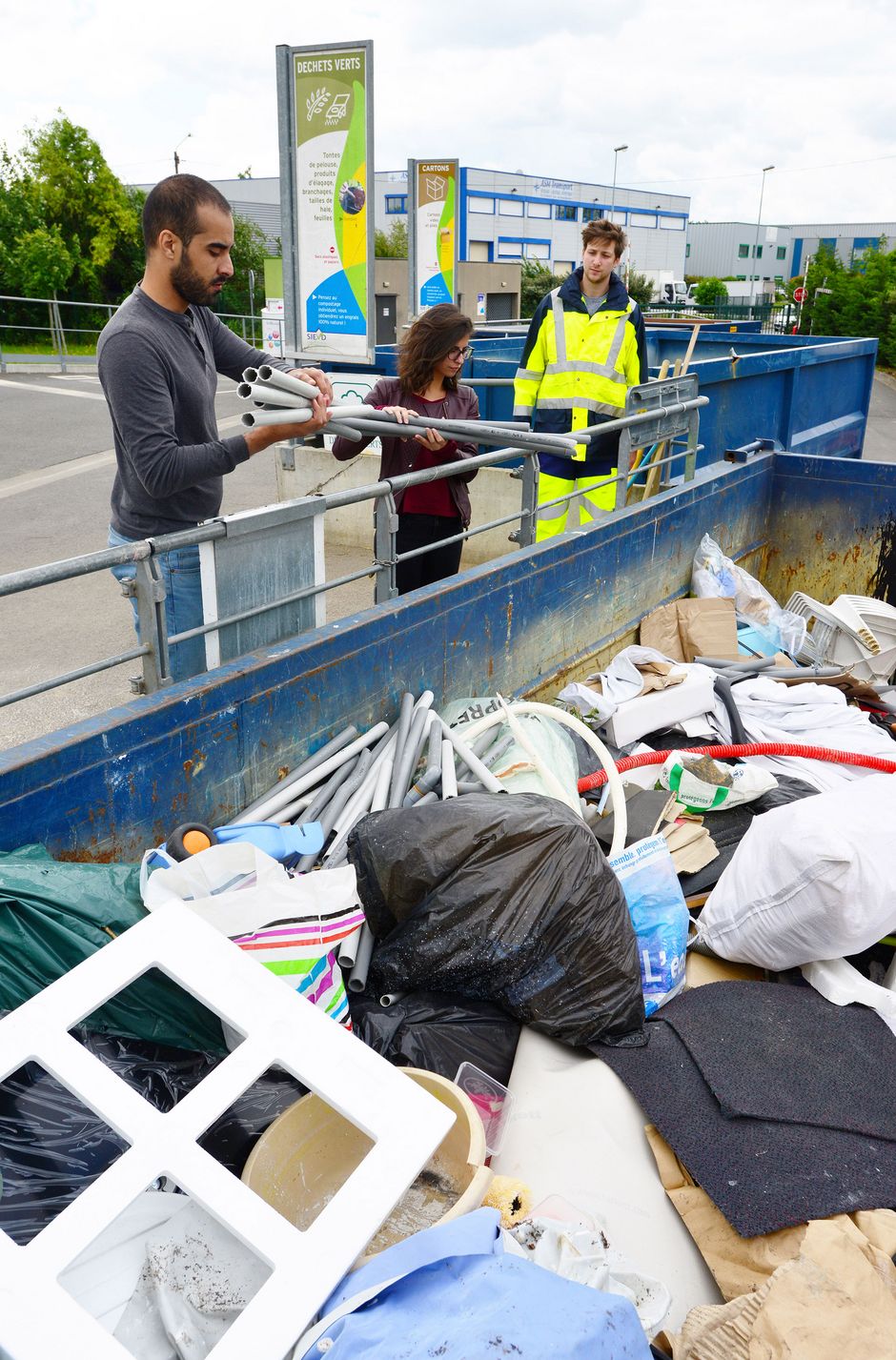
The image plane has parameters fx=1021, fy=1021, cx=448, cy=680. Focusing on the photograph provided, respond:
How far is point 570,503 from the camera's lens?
5516 mm

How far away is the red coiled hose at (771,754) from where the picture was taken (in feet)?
12.7

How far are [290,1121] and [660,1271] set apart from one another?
2.66 feet

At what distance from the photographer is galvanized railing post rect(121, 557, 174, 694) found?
2545 mm

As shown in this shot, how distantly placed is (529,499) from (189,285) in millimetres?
1990

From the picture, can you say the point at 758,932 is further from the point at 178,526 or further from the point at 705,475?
the point at 705,475

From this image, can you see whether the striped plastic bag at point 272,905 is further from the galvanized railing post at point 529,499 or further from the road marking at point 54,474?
the road marking at point 54,474

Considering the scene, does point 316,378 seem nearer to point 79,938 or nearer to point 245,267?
point 79,938

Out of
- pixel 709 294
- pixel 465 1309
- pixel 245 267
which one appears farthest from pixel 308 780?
pixel 709 294

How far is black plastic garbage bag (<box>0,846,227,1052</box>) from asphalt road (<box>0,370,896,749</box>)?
247 centimetres

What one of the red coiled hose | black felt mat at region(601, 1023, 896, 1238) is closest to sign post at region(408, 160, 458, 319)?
the red coiled hose

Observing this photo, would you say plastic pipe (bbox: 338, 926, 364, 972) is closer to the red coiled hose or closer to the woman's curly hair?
the red coiled hose

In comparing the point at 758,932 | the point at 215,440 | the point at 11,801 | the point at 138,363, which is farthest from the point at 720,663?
the point at 11,801

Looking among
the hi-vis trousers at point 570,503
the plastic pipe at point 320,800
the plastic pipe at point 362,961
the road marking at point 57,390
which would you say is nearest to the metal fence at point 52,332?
the road marking at point 57,390

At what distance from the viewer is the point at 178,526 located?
116 inches
